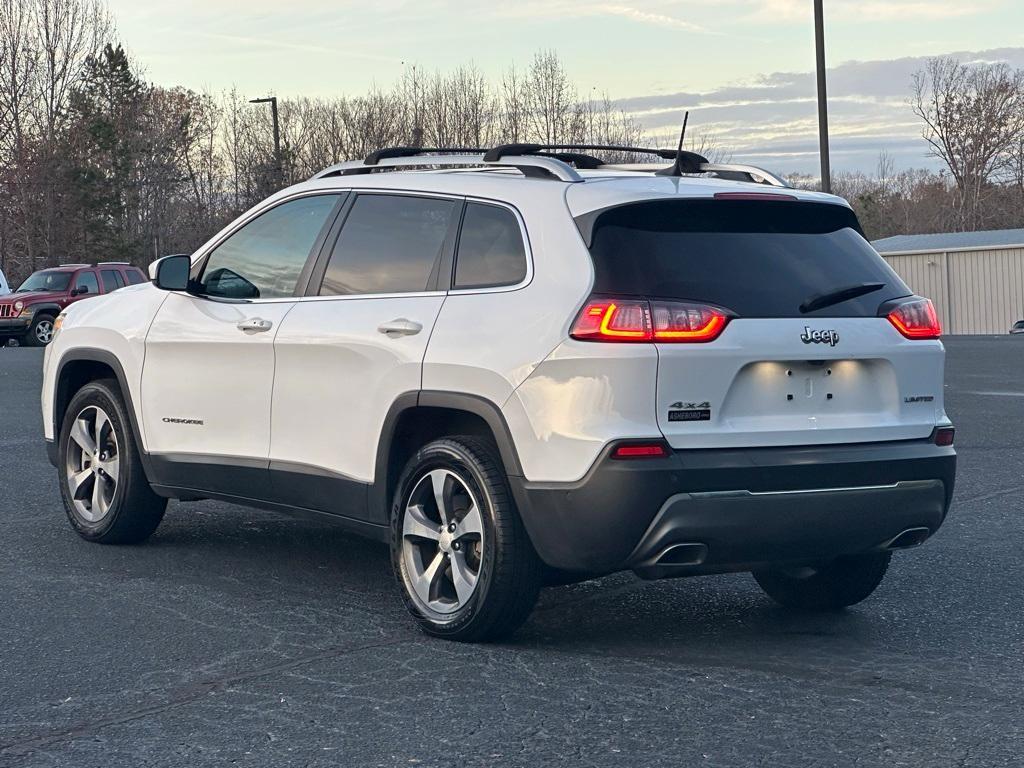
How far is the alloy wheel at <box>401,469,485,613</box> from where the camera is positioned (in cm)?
534

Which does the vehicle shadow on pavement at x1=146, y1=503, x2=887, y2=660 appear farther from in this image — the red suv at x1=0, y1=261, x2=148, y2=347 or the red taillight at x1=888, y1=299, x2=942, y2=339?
the red suv at x1=0, y1=261, x2=148, y2=347

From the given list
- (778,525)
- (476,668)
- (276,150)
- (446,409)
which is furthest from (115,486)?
(276,150)

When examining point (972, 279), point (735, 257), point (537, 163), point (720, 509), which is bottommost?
point (972, 279)

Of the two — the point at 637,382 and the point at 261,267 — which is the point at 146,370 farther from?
the point at 637,382

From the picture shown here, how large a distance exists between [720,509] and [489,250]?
53.0 inches

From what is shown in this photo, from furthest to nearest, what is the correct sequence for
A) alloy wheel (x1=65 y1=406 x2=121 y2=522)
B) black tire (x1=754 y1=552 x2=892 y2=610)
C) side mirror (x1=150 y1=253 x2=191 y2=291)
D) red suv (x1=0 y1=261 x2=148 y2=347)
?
red suv (x1=0 y1=261 x2=148 y2=347) → alloy wheel (x1=65 y1=406 x2=121 y2=522) → side mirror (x1=150 y1=253 x2=191 y2=291) → black tire (x1=754 y1=552 x2=892 y2=610)

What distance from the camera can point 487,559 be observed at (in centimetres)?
518

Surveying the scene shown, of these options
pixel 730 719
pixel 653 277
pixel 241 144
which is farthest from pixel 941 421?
pixel 241 144

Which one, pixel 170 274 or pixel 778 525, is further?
pixel 170 274

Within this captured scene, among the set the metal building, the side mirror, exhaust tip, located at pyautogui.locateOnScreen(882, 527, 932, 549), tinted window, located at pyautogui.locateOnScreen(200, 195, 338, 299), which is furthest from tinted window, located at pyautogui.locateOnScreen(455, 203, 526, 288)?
the metal building

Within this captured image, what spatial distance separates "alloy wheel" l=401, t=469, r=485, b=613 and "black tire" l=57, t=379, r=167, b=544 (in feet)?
7.18

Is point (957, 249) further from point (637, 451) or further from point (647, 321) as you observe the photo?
point (637, 451)

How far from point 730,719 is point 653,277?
1.51 meters

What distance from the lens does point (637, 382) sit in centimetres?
485
